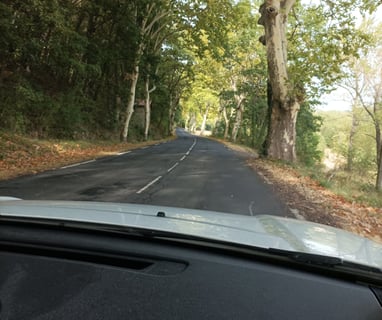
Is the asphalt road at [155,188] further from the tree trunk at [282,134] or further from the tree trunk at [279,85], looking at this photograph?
the tree trunk at [279,85]

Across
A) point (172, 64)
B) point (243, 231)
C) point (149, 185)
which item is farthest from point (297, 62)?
point (172, 64)

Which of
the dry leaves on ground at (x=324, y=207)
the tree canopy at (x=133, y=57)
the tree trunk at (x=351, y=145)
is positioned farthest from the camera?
the tree trunk at (x=351, y=145)

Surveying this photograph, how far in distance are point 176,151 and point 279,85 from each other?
334 inches

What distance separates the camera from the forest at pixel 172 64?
16.8 meters

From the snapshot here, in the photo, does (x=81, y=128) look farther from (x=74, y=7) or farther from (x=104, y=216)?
(x=104, y=216)

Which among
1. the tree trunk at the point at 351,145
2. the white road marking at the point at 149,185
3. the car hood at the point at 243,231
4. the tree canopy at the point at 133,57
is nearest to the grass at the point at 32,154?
the tree canopy at the point at 133,57

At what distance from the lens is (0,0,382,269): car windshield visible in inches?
136

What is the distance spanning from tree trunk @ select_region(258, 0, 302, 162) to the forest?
51mm

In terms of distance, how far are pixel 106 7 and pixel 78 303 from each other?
2319 centimetres

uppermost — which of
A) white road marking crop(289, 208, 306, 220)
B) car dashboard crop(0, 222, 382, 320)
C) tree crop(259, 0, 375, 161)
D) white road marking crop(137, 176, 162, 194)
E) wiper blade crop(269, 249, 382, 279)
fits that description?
tree crop(259, 0, 375, 161)

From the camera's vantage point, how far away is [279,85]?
17375mm

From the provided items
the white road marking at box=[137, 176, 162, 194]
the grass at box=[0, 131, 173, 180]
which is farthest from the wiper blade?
the grass at box=[0, 131, 173, 180]

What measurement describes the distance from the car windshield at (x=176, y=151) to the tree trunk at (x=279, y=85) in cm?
7

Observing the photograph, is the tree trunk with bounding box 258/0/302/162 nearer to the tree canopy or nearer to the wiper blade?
the tree canopy
